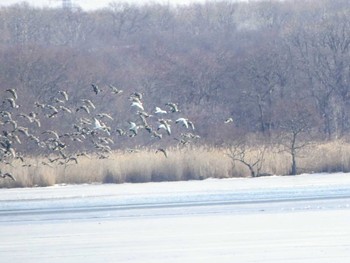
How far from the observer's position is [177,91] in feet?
164

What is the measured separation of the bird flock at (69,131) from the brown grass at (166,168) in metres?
0.48

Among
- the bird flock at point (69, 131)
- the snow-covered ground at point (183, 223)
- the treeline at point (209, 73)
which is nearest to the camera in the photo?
the snow-covered ground at point (183, 223)

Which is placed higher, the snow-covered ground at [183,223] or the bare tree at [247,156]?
the snow-covered ground at [183,223]

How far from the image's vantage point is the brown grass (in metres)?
25.3

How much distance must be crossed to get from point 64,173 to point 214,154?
3776 mm

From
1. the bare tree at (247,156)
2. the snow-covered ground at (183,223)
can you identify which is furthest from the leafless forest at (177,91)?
the snow-covered ground at (183,223)

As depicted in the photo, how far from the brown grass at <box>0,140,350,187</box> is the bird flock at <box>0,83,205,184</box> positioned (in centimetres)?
48

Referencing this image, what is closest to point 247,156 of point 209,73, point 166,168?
point 166,168

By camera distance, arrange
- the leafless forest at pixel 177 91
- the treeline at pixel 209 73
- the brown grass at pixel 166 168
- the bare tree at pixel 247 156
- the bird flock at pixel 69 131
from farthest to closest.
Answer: the treeline at pixel 209 73, the bird flock at pixel 69 131, the leafless forest at pixel 177 91, the bare tree at pixel 247 156, the brown grass at pixel 166 168

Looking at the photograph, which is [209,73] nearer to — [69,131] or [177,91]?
[177,91]

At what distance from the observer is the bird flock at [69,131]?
28891 millimetres

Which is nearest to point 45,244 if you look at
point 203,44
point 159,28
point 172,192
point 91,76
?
point 172,192

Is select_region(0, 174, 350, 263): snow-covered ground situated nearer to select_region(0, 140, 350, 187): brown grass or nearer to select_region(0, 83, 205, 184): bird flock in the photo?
select_region(0, 140, 350, 187): brown grass

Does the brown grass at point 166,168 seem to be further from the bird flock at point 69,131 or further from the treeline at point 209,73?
the treeline at point 209,73
